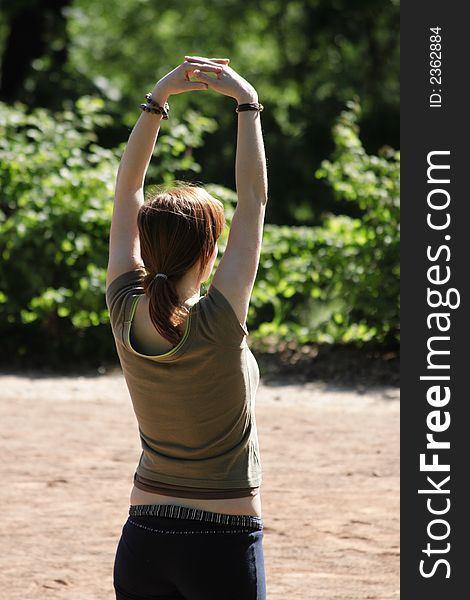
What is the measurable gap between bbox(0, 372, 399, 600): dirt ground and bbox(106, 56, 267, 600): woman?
206 centimetres

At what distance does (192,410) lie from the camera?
2.32 meters

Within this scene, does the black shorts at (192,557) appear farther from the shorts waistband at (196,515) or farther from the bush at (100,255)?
the bush at (100,255)

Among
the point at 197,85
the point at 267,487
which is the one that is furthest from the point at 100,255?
the point at 197,85

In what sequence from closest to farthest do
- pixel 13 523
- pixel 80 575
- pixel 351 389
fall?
1. pixel 80 575
2. pixel 13 523
3. pixel 351 389

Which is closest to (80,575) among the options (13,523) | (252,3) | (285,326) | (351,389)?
(13,523)

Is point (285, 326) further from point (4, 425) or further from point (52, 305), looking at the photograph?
point (4, 425)

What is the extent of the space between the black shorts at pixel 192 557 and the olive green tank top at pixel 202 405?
6 centimetres

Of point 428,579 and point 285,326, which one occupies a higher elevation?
point 285,326

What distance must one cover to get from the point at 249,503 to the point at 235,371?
11.2 inches

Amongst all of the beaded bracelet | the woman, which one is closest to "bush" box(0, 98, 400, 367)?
the beaded bracelet

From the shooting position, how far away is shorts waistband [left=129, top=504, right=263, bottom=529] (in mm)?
2326

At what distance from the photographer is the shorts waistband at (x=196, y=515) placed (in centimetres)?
233

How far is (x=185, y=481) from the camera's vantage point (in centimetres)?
233

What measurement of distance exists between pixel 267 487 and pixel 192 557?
370cm
